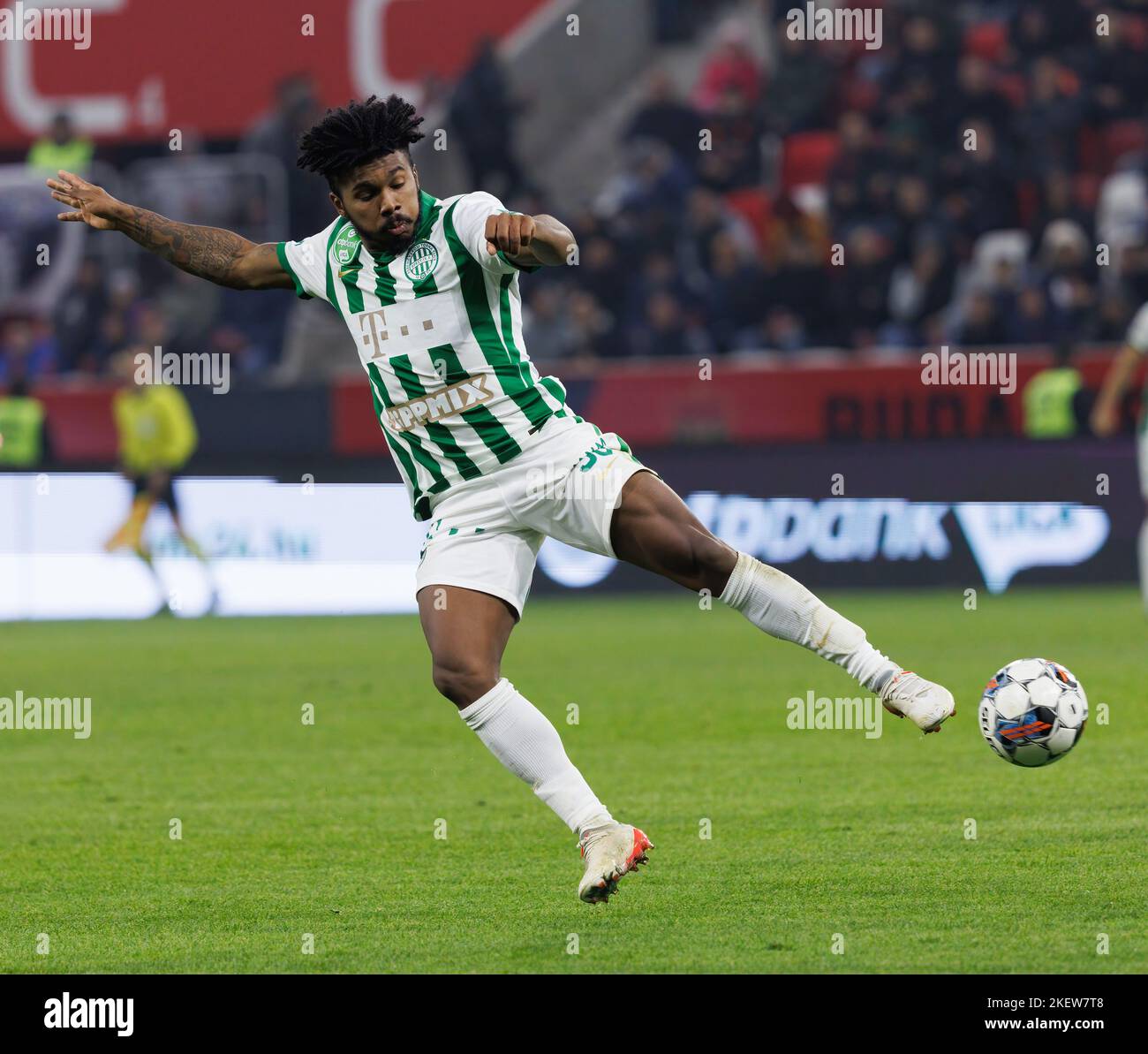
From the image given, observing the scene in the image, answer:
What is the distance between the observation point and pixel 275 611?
1588cm

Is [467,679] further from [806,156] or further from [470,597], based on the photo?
[806,156]

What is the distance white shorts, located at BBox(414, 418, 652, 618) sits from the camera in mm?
5863

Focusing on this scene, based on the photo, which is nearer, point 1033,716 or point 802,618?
point 802,618

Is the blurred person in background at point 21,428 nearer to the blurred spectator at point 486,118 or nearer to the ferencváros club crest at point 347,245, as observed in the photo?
the blurred spectator at point 486,118

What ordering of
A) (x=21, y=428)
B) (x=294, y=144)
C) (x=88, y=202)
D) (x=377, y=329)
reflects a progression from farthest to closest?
(x=294, y=144), (x=21, y=428), (x=88, y=202), (x=377, y=329)

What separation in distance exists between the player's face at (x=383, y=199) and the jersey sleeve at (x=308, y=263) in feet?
1.07

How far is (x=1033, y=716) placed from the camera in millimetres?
5980

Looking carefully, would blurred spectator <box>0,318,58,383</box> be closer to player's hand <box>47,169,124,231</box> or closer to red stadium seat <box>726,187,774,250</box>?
→ red stadium seat <box>726,187,774,250</box>

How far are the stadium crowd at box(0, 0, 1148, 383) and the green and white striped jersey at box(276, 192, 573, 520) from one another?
1169cm

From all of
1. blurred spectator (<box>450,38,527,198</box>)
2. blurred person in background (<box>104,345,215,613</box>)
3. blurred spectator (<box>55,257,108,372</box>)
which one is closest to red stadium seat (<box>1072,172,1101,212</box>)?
blurred spectator (<box>450,38,527,198</box>)

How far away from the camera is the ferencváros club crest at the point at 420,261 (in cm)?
584

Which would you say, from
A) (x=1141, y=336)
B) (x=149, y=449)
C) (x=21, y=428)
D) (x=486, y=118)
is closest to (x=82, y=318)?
(x=21, y=428)

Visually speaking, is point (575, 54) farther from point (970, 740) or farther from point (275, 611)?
point (970, 740)

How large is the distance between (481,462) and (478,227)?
72 centimetres
